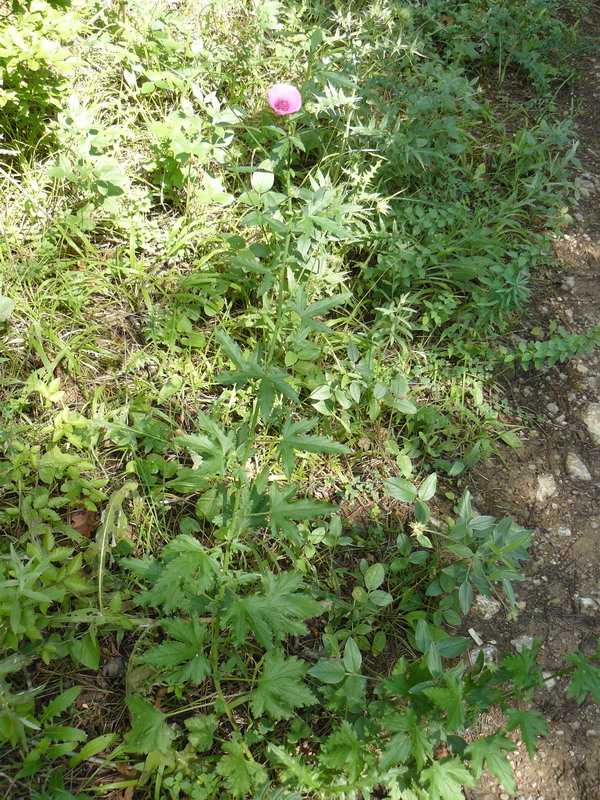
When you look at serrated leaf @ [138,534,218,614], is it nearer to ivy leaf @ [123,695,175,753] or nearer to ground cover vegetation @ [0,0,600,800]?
ground cover vegetation @ [0,0,600,800]

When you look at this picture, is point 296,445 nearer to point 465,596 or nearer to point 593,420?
point 465,596

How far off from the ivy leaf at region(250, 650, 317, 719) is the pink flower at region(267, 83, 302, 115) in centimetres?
188

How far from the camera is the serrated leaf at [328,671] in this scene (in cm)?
162

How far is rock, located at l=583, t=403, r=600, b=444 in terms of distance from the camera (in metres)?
2.45

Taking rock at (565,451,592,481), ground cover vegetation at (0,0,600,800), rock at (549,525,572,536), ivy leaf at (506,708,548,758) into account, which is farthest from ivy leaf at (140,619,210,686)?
rock at (565,451,592,481)

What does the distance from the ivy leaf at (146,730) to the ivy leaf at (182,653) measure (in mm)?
112

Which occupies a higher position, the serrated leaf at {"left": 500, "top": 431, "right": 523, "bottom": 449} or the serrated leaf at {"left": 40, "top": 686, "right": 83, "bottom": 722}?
the serrated leaf at {"left": 500, "top": 431, "right": 523, "bottom": 449}

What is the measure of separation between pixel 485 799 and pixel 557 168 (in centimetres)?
259

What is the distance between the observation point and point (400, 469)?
2191 mm

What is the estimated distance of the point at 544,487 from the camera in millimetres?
2295

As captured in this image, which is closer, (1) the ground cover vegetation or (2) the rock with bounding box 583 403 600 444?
(1) the ground cover vegetation

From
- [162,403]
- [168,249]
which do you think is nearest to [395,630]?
[162,403]

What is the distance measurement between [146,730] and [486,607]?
109 cm

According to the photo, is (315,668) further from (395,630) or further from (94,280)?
(94,280)
